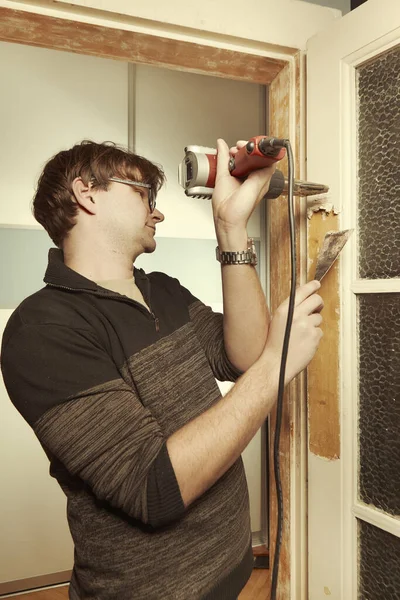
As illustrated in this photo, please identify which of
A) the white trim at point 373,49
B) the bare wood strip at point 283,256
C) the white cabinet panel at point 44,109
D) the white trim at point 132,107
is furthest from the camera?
the white trim at point 132,107

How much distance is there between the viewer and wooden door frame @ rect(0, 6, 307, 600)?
1169 millimetres

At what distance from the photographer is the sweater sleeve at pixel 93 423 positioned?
776 mm

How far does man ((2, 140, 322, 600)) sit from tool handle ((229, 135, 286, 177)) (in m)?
0.02

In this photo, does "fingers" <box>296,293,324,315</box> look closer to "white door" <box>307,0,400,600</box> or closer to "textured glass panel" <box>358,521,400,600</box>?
"white door" <box>307,0,400,600</box>

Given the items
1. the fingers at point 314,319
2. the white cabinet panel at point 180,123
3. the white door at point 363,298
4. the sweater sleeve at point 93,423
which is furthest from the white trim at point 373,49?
the white cabinet panel at point 180,123

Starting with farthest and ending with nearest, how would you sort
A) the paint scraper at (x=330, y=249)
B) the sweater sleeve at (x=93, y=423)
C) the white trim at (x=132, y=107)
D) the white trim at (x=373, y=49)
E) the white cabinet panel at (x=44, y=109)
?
the white trim at (x=132, y=107) < the white cabinet panel at (x=44, y=109) < the paint scraper at (x=330, y=249) < the white trim at (x=373, y=49) < the sweater sleeve at (x=93, y=423)

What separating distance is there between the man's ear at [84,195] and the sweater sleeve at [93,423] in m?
0.36

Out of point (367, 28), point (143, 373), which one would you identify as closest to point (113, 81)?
point (367, 28)

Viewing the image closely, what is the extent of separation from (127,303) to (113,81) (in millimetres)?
1671

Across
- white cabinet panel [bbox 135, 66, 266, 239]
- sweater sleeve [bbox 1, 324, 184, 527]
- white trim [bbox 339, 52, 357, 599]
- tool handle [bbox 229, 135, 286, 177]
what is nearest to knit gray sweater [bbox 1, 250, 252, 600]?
sweater sleeve [bbox 1, 324, 184, 527]

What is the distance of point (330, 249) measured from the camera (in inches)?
44.2

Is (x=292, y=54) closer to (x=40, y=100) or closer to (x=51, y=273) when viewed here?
(x=51, y=273)

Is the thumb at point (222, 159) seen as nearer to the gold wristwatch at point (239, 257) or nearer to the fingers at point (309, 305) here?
the gold wristwatch at point (239, 257)

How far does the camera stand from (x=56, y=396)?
806 mm
